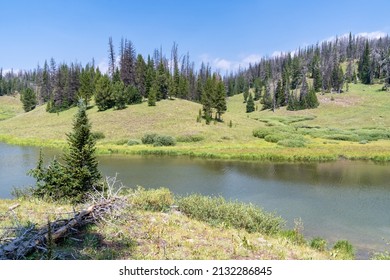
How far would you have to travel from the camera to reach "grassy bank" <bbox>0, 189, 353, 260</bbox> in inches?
398

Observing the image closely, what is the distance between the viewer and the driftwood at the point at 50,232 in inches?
339

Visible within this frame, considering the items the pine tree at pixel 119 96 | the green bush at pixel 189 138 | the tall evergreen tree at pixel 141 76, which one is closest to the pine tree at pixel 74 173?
the green bush at pixel 189 138

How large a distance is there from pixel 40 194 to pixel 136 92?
73.7 meters

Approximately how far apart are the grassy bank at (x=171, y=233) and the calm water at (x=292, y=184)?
19.3ft

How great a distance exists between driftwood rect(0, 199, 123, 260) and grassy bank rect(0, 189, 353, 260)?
24cm

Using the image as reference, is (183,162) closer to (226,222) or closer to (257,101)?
(226,222)

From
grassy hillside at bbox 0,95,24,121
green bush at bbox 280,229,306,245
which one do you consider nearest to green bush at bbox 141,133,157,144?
green bush at bbox 280,229,306,245

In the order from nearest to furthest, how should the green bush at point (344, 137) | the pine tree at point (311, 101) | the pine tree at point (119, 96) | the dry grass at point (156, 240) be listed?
the dry grass at point (156, 240) → the green bush at point (344, 137) → the pine tree at point (119, 96) → the pine tree at point (311, 101)

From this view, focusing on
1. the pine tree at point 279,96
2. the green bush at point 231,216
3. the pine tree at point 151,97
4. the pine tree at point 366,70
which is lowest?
the green bush at point 231,216

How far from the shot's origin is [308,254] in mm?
11469

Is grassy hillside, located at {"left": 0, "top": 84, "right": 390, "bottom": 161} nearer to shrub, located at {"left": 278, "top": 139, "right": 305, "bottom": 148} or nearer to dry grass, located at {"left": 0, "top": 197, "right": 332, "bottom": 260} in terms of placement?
shrub, located at {"left": 278, "top": 139, "right": 305, "bottom": 148}

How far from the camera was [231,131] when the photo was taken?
69875 millimetres

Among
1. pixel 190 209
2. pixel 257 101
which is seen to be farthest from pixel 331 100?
pixel 190 209

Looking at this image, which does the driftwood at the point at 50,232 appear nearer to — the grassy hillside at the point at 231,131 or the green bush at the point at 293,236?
the green bush at the point at 293,236
